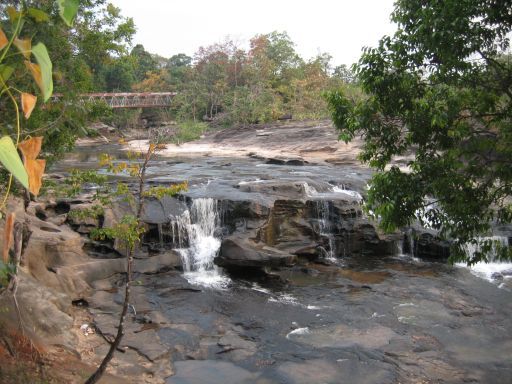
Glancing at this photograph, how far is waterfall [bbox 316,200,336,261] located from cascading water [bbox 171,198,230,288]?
11.6 feet

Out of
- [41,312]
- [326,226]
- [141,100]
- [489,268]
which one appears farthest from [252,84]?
[41,312]

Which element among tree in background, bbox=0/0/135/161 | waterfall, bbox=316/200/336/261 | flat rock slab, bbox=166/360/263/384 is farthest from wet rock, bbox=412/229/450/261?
tree in background, bbox=0/0/135/161

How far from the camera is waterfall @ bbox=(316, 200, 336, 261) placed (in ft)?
50.2

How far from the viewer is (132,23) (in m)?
9.88

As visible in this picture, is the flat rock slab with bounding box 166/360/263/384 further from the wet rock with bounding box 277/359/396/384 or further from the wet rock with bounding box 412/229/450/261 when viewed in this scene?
the wet rock with bounding box 412/229/450/261

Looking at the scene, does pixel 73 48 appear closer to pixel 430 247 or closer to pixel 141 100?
pixel 430 247

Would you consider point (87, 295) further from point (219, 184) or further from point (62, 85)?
point (219, 184)

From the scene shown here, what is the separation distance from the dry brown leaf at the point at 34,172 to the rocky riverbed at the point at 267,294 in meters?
6.39

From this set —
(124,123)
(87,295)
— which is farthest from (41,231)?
(124,123)

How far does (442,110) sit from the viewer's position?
657 centimetres

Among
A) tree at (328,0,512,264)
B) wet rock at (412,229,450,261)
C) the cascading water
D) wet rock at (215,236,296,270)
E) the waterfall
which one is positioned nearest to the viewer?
tree at (328,0,512,264)

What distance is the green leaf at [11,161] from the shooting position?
2.66 feet

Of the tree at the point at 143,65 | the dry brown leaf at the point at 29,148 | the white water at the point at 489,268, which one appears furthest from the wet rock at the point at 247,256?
the tree at the point at 143,65

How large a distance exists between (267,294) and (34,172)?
1095 cm
